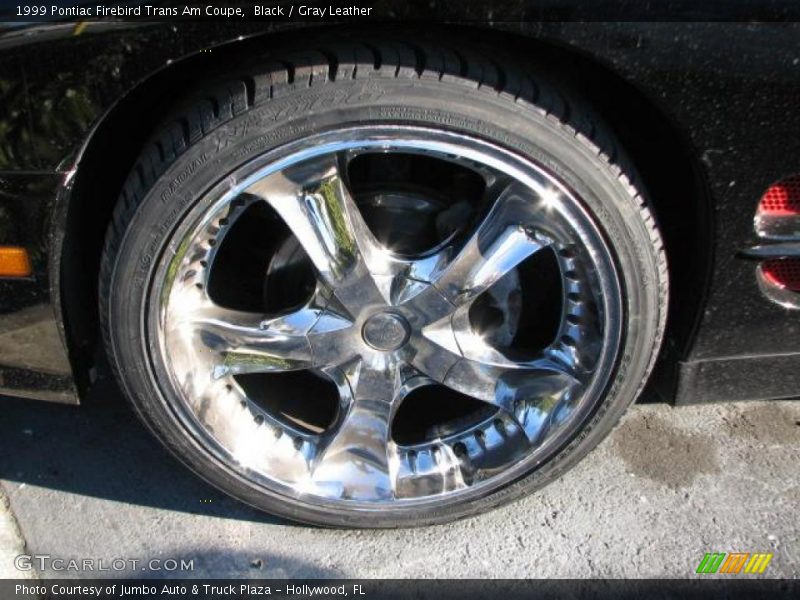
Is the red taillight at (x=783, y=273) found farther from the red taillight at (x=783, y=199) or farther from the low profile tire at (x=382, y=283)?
the low profile tire at (x=382, y=283)

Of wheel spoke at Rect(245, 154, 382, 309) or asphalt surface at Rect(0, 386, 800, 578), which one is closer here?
wheel spoke at Rect(245, 154, 382, 309)

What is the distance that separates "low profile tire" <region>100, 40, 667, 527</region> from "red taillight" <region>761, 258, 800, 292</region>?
27 cm

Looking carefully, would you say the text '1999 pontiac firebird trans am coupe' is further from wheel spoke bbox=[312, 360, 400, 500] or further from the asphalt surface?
the asphalt surface

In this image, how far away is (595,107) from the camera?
1.88 meters

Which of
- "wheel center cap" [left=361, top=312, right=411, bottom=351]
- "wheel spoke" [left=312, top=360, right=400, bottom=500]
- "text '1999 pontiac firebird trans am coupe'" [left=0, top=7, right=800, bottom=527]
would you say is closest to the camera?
"text '1999 pontiac firebird trans am coupe'" [left=0, top=7, right=800, bottom=527]

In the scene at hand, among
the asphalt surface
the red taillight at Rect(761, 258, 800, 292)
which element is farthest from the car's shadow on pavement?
the red taillight at Rect(761, 258, 800, 292)

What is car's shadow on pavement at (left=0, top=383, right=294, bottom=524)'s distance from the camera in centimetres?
235

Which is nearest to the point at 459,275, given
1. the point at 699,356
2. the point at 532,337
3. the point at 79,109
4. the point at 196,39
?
the point at 532,337

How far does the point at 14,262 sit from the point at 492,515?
1.41 m

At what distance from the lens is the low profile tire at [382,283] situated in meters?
1.71

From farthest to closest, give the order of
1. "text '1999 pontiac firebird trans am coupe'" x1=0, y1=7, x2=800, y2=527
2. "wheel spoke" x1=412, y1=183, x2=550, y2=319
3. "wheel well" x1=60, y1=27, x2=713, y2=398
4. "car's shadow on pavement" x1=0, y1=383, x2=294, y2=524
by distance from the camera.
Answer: "car's shadow on pavement" x1=0, y1=383, x2=294, y2=524
"wheel spoke" x1=412, y1=183, x2=550, y2=319
"wheel well" x1=60, y1=27, x2=713, y2=398
"text '1999 pontiac firebird trans am coupe'" x1=0, y1=7, x2=800, y2=527

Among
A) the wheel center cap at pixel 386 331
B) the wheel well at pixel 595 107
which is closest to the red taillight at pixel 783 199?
the wheel well at pixel 595 107

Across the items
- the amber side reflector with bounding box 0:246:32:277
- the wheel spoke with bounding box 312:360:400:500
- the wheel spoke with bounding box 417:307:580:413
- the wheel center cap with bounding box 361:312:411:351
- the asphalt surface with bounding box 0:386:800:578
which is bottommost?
the asphalt surface with bounding box 0:386:800:578

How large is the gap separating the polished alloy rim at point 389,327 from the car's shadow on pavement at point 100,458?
0.36 m
